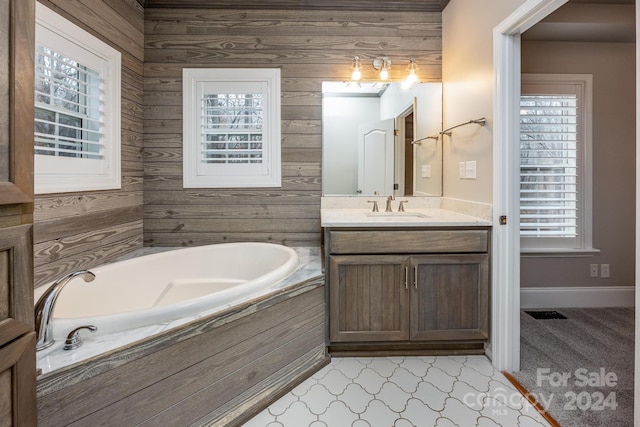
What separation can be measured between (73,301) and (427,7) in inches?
123

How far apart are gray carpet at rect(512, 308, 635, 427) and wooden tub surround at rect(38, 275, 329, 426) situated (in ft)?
3.91

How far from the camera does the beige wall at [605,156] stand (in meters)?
2.86

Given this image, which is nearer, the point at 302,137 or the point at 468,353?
the point at 468,353

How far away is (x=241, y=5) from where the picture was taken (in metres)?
2.68

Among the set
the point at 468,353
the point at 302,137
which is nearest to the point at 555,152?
the point at 468,353

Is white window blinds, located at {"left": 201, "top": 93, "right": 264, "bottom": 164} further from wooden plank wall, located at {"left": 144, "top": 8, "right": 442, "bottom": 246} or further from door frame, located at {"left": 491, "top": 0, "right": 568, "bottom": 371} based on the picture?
door frame, located at {"left": 491, "top": 0, "right": 568, "bottom": 371}

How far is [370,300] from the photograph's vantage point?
6.82 feet

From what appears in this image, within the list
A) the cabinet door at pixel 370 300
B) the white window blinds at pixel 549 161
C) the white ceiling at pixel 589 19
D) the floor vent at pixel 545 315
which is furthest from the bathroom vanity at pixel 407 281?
the white ceiling at pixel 589 19

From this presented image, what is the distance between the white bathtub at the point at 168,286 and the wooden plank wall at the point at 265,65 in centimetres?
30

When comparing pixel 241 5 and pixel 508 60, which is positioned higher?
pixel 241 5

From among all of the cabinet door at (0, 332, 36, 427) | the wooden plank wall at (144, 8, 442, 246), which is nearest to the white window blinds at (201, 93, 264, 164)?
the wooden plank wall at (144, 8, 442, 246)

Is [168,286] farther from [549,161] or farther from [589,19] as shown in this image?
[589,19]

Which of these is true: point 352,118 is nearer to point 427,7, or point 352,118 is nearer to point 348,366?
point 427,7

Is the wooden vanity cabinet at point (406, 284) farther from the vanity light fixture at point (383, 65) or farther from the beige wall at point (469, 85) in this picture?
the vanity light fixture at point (383, 65)
